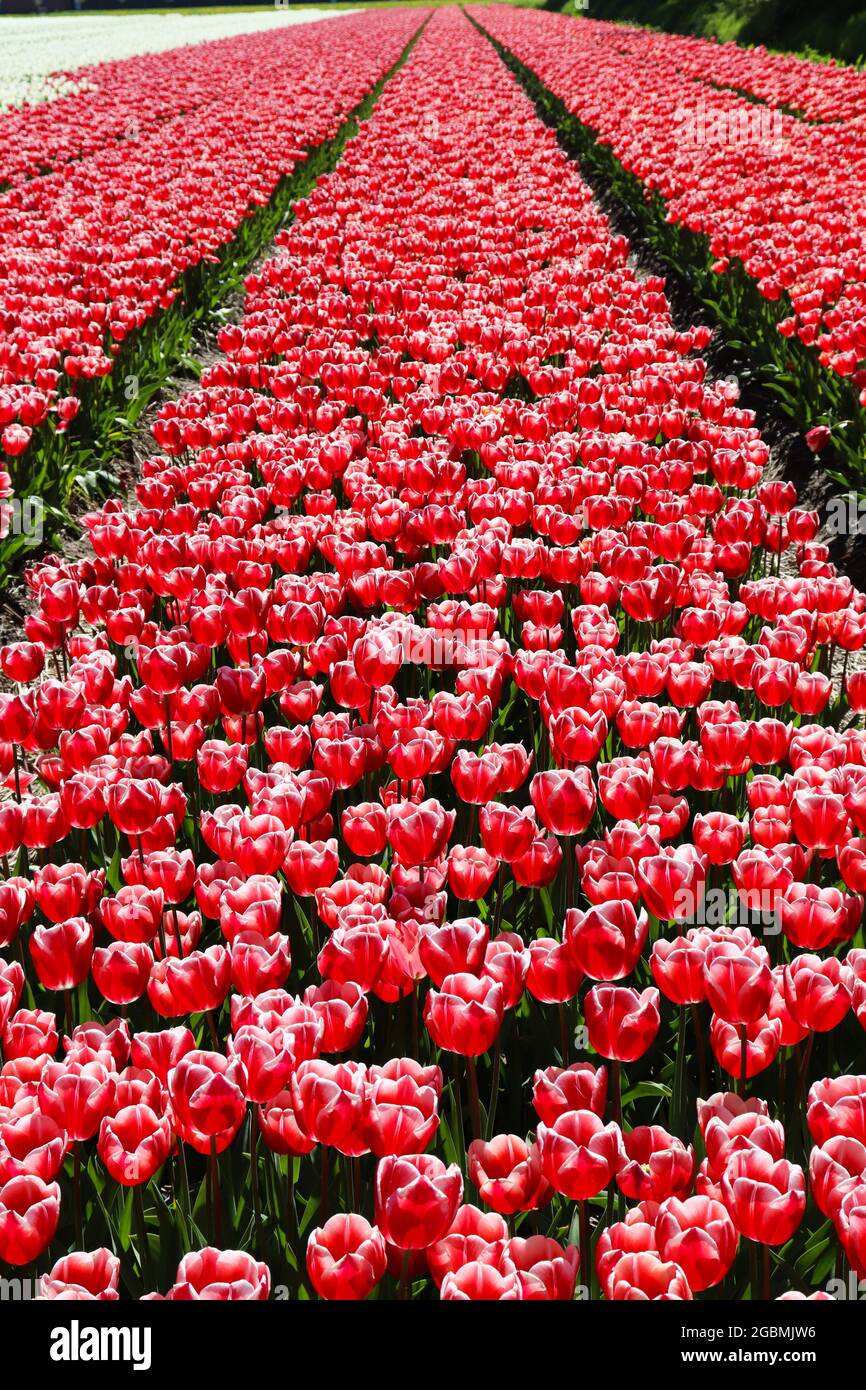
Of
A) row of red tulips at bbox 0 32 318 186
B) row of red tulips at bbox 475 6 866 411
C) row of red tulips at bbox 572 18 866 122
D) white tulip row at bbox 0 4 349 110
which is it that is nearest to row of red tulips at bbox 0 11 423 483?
row of red tulips at bbox 0 32 318 186

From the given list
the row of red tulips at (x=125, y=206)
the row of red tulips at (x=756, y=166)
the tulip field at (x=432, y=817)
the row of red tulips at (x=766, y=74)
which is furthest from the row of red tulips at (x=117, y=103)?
the tulip field at (x=432, y=817)

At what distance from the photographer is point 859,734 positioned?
2846 millimetres

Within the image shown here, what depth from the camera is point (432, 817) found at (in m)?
2.32

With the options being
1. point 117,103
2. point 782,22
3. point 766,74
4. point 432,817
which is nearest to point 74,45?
point 117,103

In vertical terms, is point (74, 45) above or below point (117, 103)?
above

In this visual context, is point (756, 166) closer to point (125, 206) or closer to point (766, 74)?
point (125, 206)

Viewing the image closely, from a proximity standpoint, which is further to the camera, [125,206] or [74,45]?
[74,45]

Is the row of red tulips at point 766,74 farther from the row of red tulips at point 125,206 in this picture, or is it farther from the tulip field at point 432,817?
the tulip field at point 432,817

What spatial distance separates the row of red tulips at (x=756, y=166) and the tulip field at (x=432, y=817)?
0.75 feet

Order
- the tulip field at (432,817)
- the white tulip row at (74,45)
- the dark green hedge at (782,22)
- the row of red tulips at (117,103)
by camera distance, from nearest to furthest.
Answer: the tulip field at (432,817) < the row of red tulips at (117,103) < the dark green hedge at (782,22) < the white tulip row at (74,45)

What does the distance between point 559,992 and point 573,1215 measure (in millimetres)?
367

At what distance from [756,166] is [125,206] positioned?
22.0 ft

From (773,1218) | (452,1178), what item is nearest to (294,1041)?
(452,1178)

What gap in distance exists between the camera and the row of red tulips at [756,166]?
7.39 meters
